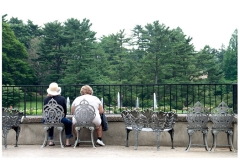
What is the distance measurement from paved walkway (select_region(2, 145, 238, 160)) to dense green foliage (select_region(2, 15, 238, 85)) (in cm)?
4289

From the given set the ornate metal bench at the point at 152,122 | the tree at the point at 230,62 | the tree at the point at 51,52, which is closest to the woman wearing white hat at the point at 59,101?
the ornate metal bench at the point at 152,122

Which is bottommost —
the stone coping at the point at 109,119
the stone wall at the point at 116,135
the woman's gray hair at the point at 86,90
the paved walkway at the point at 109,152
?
the paved walkway at the point at 109,152

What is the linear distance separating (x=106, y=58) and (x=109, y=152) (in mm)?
47397

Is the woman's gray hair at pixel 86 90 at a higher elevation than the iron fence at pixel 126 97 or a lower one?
higher

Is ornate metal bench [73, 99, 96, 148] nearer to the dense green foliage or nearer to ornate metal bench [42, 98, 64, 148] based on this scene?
ornate metal bench [42, 98, 64, 148]

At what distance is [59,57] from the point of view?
5791 centimetres

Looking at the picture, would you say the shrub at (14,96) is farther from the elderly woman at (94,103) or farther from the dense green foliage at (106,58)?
the dense green foliage at (106,58)

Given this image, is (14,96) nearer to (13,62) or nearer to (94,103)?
(94,103)

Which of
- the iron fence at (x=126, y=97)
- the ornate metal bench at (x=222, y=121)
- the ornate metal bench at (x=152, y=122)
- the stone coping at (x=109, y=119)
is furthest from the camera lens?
the iron fence at (x=126, y=97)

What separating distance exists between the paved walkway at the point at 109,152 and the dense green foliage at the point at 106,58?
4289 centimetres

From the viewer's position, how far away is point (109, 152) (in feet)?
30.7

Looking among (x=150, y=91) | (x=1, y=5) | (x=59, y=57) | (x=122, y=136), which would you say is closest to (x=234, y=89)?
(x=122, y=136)

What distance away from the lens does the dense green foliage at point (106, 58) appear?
53969mm

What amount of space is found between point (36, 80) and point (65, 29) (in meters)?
6.19
